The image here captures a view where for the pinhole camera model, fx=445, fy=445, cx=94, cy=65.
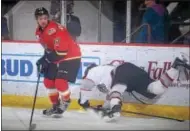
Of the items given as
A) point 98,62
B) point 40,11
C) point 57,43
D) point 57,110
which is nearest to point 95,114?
point 57,110

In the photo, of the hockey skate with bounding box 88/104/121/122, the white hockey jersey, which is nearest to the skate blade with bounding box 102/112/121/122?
the hockey skate with bounding box 88/104/121/122

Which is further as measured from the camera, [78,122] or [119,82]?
[78,122]

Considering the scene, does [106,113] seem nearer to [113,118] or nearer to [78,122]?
[113,118]

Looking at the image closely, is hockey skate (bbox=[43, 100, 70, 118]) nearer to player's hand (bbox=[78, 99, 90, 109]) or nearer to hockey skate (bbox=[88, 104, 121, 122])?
player's hand (bbox=[78, 99, 90, 109])

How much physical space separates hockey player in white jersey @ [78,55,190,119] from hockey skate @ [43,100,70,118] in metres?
0.21

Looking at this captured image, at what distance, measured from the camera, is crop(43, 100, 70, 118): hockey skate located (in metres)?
4.34

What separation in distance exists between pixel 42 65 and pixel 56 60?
17cm

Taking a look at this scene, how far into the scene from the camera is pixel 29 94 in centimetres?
441

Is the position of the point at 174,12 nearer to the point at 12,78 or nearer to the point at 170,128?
the point at 170,128

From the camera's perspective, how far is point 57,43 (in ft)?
13.7

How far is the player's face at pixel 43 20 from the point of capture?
4.20 metres

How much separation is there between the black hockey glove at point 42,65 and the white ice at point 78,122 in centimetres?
41

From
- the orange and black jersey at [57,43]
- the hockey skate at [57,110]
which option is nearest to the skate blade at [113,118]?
the hockey skate at [57,110]

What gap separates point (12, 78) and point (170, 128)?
64.0 inches
